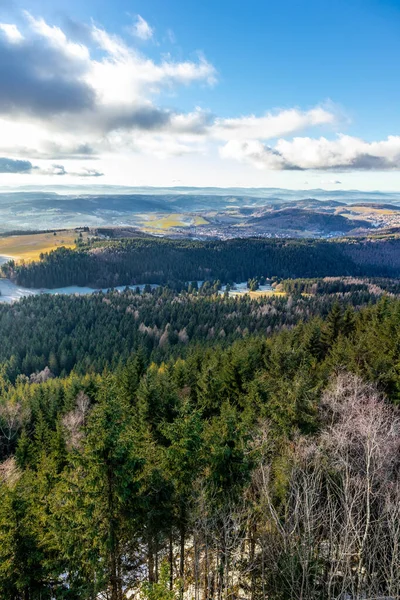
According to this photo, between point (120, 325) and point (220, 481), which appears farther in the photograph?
point (120, 325)

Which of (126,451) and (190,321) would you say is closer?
(126,451)

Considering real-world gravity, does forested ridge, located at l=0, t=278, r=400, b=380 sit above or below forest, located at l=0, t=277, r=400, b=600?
below

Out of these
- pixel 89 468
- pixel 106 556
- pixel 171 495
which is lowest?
pixel 106 556

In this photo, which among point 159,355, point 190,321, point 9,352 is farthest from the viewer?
point 190,321

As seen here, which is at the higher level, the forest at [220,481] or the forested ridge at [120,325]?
the forest at [220,481]

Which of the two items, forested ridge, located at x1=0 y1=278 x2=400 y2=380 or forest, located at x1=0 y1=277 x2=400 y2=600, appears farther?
forested ridge, located at x1=0 y1=278 x2=400 y2=380

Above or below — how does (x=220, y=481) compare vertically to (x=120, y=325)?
above

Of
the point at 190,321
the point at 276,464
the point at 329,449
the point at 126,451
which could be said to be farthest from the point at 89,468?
the point at 190,321

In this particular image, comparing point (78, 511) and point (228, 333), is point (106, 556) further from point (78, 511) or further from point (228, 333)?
point (228, 333)
